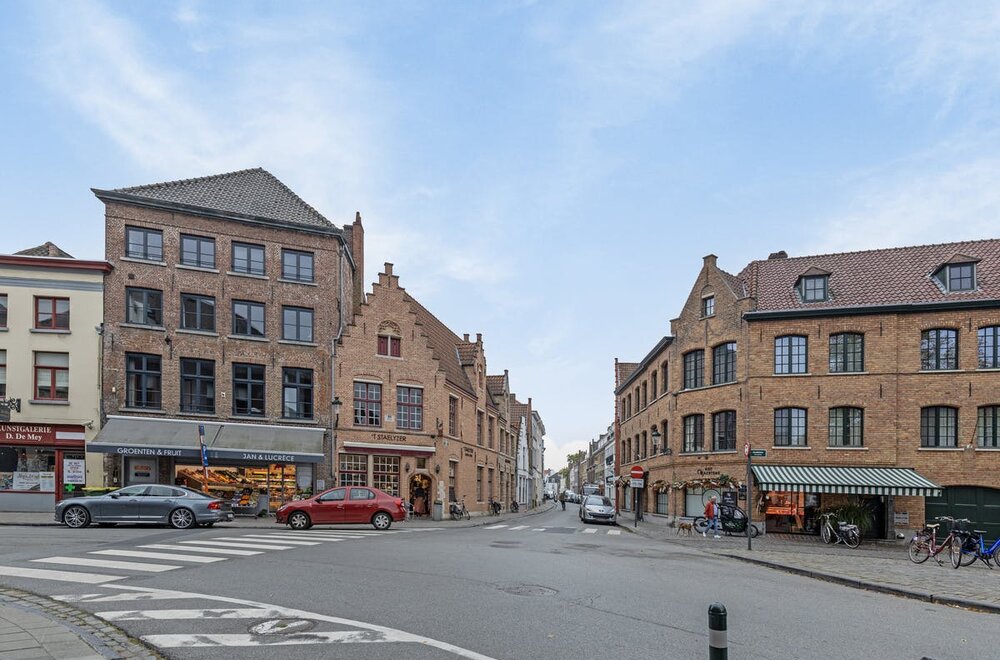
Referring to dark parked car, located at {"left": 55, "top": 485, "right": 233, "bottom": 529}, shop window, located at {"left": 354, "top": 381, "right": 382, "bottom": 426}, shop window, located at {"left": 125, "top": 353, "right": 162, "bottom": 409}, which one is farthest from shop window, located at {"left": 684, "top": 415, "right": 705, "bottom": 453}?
shop window, located at {"left": 125, "top": 353, "right": 162, "bottom": 409}

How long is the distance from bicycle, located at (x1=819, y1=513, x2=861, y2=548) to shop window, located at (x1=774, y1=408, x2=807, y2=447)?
2843 millimetres

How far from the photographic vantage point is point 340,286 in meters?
32.2

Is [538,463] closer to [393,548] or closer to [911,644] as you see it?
[393,548]

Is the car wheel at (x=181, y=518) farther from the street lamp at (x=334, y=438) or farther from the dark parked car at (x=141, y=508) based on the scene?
the street lamp at (x=334, y=438)

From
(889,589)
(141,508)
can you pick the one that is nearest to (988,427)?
(889,589)

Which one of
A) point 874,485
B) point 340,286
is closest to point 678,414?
point 874,485

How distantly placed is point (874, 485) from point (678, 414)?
353 inches

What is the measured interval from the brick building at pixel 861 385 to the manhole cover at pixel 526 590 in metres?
16.5

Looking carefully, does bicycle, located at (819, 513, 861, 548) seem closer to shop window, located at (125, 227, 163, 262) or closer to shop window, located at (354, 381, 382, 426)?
shop window, located at (354, 381, 382, 426)

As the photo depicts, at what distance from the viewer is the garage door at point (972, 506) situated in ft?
78.4

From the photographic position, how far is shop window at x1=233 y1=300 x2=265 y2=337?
30069 mm

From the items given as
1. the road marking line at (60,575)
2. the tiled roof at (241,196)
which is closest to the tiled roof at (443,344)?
the tiled roof at (241,196)

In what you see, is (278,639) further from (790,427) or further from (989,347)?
(989,347)

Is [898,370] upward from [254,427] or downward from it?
upward
